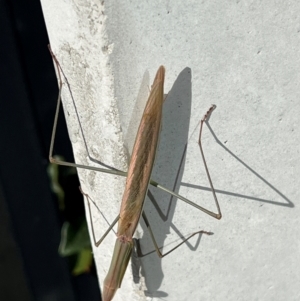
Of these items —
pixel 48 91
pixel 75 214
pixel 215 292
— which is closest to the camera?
pixel 215 292

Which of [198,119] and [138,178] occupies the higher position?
[198,119]

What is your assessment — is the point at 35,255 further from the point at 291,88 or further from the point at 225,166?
the point at 291,88

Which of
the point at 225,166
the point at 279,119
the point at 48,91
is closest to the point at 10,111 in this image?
the point at 48,91

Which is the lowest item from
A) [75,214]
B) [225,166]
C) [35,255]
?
[35,255]

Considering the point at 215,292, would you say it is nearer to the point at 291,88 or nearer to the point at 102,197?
the point at 102,197

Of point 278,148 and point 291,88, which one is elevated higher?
point 291,88

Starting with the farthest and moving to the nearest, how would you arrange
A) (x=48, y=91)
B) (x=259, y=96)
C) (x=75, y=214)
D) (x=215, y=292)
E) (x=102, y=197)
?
(x=75, y=214) < (x=48, y=91) < (x=215, y=292) < (x=102, y=197) < (x=259, y=96)

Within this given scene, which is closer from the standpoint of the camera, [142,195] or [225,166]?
[142,195]

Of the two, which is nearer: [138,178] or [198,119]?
[138,178]
